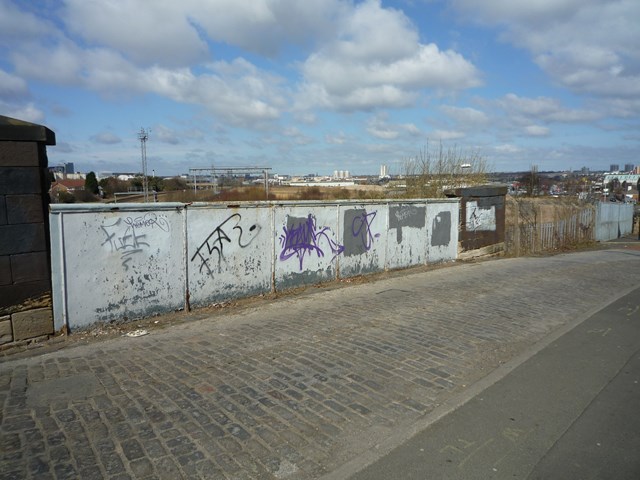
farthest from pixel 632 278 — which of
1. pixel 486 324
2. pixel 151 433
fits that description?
pixel 151 433

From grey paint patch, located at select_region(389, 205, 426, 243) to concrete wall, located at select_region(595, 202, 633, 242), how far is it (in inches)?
627

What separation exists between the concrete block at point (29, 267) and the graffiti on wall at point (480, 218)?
37.4 feet

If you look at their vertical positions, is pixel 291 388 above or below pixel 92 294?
below

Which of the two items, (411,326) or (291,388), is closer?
(291,388)

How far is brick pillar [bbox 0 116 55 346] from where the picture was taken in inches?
225

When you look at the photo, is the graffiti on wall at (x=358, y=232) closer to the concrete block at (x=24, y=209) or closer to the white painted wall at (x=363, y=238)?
the white painted wall at (x=363, y=238)

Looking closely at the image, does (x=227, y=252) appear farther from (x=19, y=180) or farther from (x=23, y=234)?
(x=19, y=180)

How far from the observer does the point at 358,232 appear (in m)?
10.6

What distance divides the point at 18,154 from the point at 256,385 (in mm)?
4164

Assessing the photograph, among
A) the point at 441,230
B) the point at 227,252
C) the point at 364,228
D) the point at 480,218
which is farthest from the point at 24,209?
the point at 480,218

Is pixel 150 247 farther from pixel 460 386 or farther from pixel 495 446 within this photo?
pixel 495 446

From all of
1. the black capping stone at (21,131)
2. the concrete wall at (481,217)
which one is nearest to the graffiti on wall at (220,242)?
the black capping stone at (21,131)

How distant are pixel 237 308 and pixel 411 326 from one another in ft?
9.78

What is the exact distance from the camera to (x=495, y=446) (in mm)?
3674
